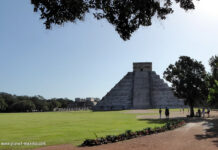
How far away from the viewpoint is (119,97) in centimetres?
9194

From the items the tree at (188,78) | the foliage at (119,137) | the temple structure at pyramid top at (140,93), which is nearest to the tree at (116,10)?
the foliage at (119,137)

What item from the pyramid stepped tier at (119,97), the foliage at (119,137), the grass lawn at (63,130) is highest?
the pyramid stepped tier at (119,97)

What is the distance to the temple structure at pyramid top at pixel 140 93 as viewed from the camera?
85.4 metres

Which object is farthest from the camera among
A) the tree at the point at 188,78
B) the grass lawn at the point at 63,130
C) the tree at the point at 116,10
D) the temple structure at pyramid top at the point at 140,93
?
the temple structure at pyramid top at the point at 140,93

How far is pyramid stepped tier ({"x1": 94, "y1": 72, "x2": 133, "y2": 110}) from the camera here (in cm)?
8568

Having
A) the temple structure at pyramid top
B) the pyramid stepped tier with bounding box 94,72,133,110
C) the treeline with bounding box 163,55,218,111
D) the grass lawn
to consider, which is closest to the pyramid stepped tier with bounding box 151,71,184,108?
the temple structure at pyramid top

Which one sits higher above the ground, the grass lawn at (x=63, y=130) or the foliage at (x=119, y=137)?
the foliage at (x=119, y=137)

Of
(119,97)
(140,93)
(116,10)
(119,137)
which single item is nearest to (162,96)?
(140,93)

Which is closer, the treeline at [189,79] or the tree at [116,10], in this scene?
the tree at [116,10]

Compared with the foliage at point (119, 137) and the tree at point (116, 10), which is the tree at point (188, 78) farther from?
the tree at point (116, 10)

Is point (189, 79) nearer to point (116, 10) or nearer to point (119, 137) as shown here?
point (119, 137)

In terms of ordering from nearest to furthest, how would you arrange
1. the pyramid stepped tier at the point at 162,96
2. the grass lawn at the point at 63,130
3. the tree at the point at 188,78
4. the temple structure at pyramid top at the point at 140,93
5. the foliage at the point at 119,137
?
1. the foliage at the point at 119,137
2. the grass lawn at the point at 63,130
3. the tree at the point at 188,78
4. the pyramid stepped tier at the point at 162,96
5. the temple structure at pyramid top at the point at 140,93

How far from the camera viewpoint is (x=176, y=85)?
37625mm

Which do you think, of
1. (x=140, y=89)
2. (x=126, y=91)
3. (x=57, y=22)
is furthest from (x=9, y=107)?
(x=57, y=22)
